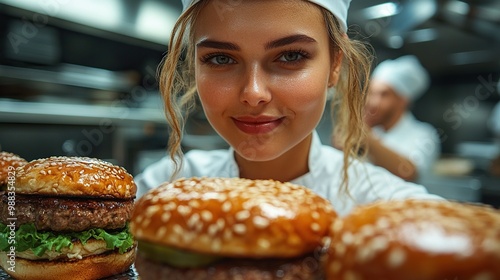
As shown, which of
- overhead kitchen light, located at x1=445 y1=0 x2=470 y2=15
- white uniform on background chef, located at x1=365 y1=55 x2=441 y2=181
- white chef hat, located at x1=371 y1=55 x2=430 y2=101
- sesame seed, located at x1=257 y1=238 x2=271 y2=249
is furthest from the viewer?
white chef hat, located at x1=371 y1=55 x2=430 y2=101

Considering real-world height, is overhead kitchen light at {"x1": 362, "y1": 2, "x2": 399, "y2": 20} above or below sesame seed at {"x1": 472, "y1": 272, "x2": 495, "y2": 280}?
above

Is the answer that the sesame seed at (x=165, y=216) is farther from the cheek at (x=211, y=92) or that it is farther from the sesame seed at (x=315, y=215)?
the cheek at (x=211, y=92)

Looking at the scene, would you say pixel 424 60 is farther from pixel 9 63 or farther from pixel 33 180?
pixel 33 180

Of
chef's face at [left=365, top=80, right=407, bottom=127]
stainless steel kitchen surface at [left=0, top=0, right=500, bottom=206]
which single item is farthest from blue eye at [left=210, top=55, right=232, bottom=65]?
chef's face at [left=365, top=80, right=407, bottom=127]

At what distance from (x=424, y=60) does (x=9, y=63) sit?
25.3 ft

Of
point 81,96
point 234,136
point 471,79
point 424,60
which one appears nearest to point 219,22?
point 234,136

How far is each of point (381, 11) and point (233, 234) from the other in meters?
5.85

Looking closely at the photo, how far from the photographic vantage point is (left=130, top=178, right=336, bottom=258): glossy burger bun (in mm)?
897

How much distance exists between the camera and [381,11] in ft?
19.7

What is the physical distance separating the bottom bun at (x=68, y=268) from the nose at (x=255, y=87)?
74 cm

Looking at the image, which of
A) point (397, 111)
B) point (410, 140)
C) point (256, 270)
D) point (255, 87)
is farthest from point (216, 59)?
point (397, 111)

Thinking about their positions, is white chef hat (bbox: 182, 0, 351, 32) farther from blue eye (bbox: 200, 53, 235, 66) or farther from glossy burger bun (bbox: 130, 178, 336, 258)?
glossy burger bun (bbox: 130, 178, 336, 258)

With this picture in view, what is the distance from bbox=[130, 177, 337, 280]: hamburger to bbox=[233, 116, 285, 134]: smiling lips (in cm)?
51

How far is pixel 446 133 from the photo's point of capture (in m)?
9.77
